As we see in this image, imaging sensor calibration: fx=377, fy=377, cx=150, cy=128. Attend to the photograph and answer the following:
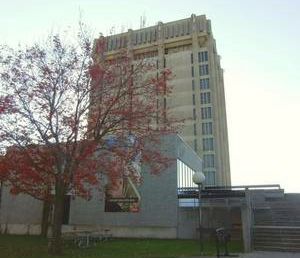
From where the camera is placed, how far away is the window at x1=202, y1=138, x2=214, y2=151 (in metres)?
83.8

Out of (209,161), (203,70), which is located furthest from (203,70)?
(209,161)

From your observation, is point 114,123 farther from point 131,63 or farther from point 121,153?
point 131,63

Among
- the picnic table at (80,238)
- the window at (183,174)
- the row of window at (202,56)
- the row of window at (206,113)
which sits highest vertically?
the row of window at (202,56)

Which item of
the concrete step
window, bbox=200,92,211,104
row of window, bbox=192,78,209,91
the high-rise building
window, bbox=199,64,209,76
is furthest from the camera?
window, bbox=199,64,209,76

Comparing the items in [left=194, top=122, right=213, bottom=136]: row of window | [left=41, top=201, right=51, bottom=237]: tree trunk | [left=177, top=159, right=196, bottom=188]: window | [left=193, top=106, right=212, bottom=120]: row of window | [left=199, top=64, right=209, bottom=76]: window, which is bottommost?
[left=41, top=201, right=51, bottom=237]: tree trunk

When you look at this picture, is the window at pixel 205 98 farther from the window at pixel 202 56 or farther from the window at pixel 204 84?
the window at pixel 202 56

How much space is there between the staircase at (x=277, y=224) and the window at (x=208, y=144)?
186ft

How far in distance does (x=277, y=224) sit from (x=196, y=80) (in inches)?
2764

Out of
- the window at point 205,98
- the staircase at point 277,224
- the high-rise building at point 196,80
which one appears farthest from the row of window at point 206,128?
the staircase at point 277,224

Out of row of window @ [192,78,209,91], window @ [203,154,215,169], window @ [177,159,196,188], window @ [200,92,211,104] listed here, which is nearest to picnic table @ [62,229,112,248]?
window @ [177,159,196,188]

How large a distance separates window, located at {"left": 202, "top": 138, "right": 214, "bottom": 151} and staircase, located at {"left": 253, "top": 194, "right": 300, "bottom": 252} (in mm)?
56785

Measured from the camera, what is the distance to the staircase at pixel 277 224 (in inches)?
747

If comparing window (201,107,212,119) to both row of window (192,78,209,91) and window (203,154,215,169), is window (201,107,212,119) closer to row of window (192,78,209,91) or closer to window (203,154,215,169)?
row of window (192,78,209,91)

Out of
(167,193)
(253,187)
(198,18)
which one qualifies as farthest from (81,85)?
(198,18)
